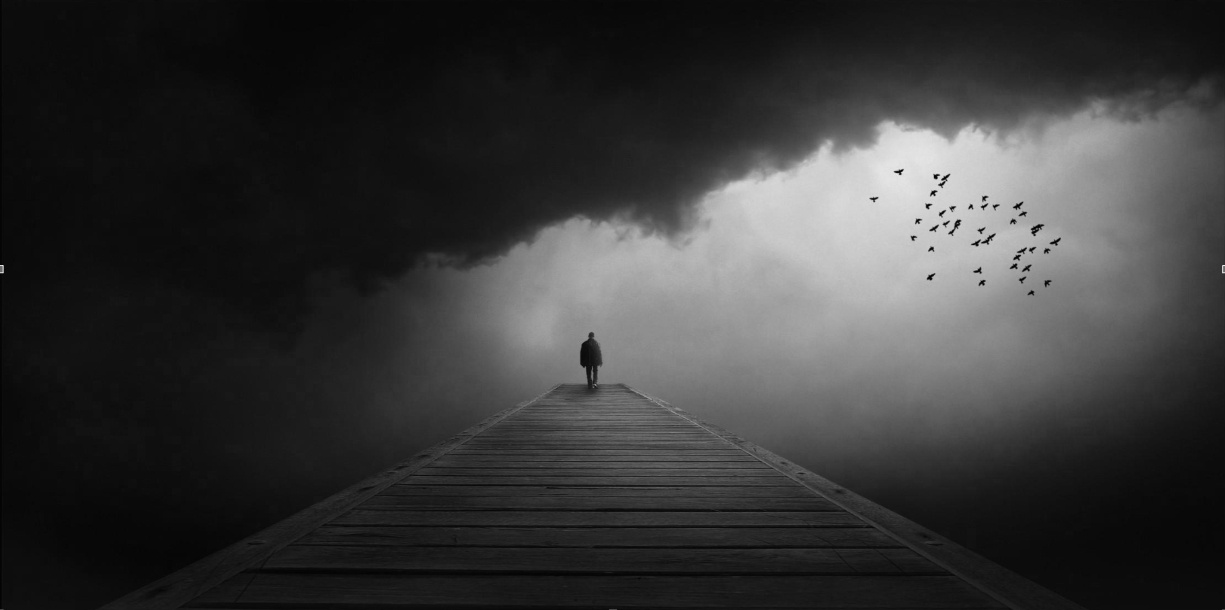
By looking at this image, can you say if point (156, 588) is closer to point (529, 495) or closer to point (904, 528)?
point (529, 495)

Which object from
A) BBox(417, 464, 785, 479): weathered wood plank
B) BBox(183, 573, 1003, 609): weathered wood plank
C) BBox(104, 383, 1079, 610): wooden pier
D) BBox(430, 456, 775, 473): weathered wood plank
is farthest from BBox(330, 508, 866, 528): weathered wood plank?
BBox(430, 456, 775, 473): weathered wood plank

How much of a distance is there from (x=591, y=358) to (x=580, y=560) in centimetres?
1114

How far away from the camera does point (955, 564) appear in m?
2.28

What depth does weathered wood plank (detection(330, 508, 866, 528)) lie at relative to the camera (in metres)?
2.89

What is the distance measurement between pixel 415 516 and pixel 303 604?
1.09m

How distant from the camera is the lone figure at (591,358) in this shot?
13.4 meters

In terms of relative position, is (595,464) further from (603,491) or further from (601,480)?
(603,491)

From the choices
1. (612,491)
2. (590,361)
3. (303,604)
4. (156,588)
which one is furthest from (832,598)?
(590,361)

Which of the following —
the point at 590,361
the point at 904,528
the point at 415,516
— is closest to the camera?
the point at 904,528

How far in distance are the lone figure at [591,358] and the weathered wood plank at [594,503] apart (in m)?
9.93

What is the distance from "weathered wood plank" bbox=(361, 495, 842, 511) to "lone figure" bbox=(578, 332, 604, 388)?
9.93m

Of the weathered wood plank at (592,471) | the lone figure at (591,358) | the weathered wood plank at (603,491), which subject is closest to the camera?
the weathered wood plank at (603,491)

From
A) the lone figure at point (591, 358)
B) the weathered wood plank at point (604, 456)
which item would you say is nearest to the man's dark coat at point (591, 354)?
the lone figure at point (591, 358)

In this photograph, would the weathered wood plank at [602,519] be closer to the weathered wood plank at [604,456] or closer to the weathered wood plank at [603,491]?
the weathered wood plank at [603,491]
